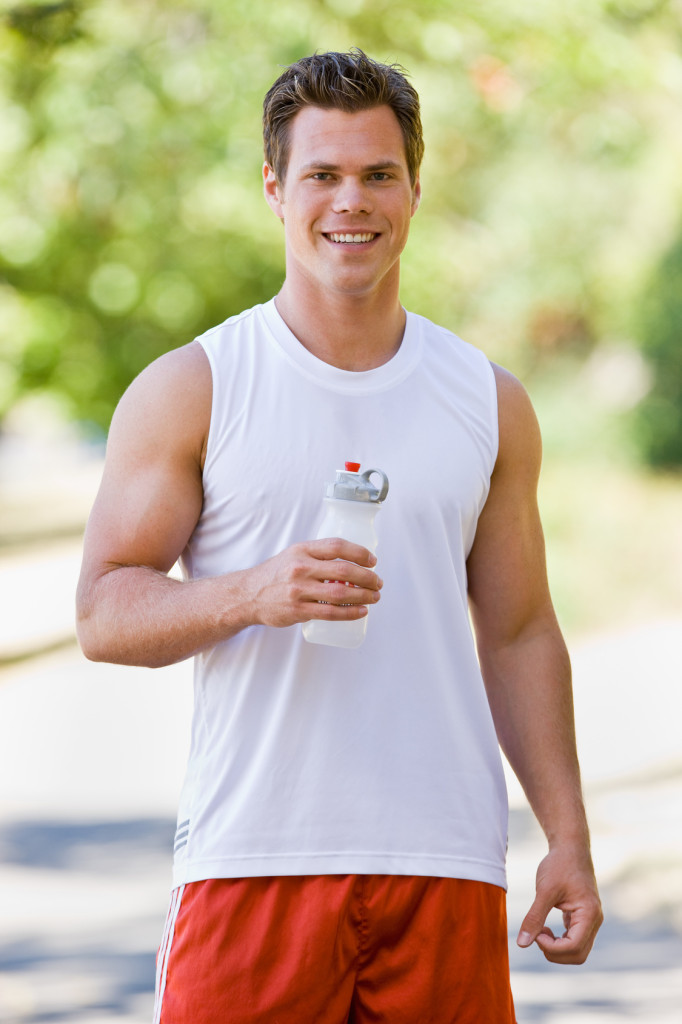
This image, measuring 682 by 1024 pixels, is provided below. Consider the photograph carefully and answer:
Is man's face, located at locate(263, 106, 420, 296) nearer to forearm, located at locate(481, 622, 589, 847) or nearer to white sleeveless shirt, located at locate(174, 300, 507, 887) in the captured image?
white sleeveless shirt, located at locate(174, 300, 507, 887)

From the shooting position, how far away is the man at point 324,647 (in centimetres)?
259

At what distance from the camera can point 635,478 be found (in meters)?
16.0

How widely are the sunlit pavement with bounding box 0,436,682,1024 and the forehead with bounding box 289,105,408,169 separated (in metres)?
3.63

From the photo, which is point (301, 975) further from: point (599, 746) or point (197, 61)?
point (197, 61)

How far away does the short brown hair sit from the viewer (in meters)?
2.80

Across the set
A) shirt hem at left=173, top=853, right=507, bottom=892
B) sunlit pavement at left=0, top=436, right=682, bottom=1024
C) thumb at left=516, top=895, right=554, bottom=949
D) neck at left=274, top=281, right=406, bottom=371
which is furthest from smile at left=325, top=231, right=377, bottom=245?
sunlit pavement at left=0, top=436, right=682, bottom=1024

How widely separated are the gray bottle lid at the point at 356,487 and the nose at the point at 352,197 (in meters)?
0.52

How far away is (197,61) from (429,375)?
27.7 ft

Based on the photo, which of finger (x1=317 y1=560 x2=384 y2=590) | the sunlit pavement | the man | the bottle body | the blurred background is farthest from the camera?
the blurred background

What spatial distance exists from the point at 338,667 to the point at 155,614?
13.9 inches

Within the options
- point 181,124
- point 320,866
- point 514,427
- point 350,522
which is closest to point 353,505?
point 350,522

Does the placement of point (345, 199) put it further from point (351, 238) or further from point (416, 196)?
point (416, 196)

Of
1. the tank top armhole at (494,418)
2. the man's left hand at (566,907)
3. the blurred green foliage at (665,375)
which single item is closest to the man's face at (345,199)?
the tank top armhole at (494,418)

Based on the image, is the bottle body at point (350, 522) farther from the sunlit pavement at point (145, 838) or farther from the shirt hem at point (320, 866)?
the sunlit pavement at point (145, 838)
